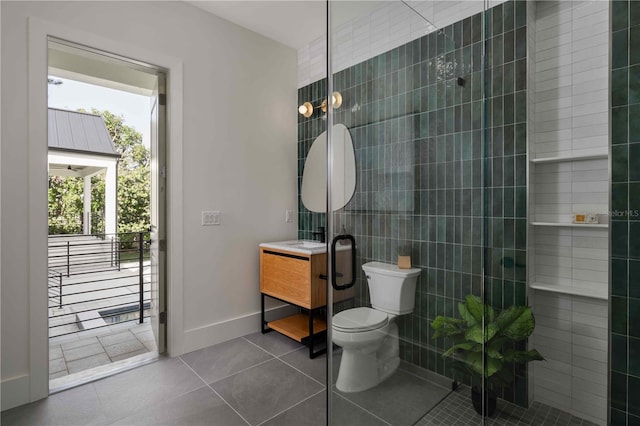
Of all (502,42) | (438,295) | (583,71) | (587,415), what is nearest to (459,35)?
(502,42)

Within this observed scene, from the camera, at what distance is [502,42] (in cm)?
124

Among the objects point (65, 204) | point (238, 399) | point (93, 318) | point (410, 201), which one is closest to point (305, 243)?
point (238, 399)

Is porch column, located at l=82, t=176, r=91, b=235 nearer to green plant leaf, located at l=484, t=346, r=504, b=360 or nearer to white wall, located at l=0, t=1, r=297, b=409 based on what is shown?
white wall, located at l=0, t=1, r=297, b=409

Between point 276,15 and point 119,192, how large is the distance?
3.16 metres

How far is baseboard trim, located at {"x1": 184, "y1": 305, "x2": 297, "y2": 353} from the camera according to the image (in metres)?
2.56

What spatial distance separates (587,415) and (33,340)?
8.91 feet

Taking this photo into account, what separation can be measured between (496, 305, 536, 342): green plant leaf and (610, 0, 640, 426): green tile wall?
0.77ft

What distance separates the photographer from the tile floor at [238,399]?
1.29 meters

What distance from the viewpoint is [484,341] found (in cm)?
127

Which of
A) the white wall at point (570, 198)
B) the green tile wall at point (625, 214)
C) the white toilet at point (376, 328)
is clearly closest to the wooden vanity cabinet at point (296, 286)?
the white toilet at point (376, 328)

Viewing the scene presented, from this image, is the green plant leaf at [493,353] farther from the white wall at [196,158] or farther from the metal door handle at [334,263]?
the white wall at [196,158]

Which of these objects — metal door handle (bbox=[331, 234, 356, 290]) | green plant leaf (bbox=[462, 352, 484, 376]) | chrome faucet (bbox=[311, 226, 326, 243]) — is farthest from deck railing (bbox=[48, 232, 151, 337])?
green plant leaf (bbox=[462, 352, 484, 376])

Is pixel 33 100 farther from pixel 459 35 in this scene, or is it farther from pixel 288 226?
pixel 459 35

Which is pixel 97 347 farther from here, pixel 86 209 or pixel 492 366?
pixel 492 366
